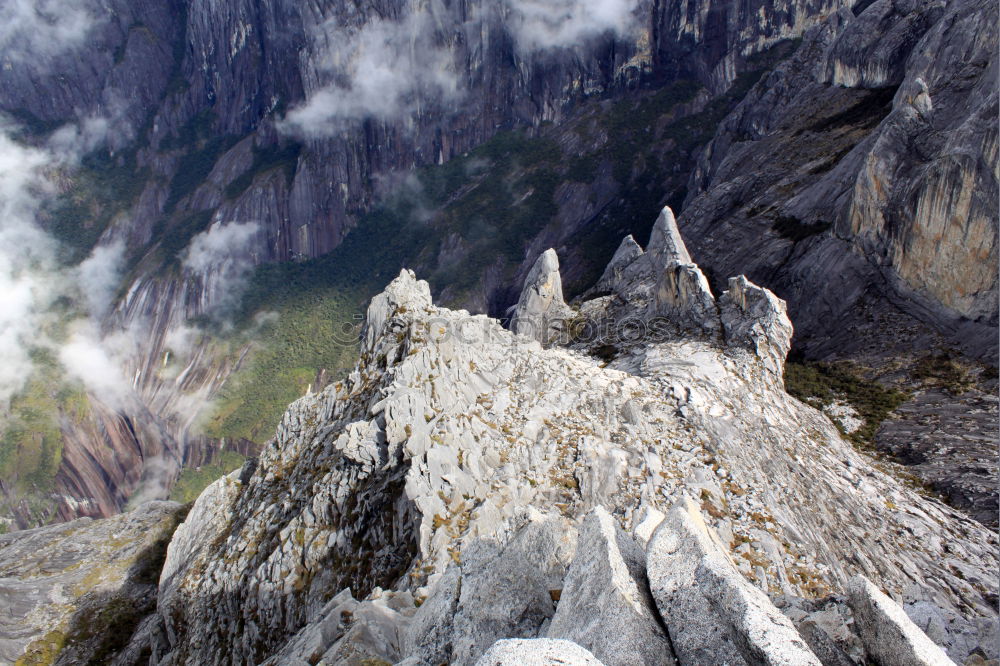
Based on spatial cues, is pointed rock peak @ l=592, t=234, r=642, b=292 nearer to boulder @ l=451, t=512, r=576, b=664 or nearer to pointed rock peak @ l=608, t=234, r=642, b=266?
pointed rock peak @ l=608, t=234, r=642, b=266

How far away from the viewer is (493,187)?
140 m

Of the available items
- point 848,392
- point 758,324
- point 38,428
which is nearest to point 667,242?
point 848,392

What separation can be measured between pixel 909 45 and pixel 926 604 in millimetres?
76168

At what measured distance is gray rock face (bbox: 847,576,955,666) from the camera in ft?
19.5

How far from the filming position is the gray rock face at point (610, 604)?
634 centimetres

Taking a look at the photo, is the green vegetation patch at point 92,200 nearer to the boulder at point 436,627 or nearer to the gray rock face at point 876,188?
the gray rock face at point 876,188

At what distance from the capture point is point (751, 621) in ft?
19.2

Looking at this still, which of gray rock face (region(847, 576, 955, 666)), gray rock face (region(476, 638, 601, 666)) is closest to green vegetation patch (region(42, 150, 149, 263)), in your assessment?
gray rock face (region(476, 638, 601, 666))

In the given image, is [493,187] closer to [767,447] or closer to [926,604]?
[767,447]

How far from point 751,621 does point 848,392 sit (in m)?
40.7

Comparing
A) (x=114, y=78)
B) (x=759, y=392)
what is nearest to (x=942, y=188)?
(x=759, y=392)

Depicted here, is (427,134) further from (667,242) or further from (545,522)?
(545,522)

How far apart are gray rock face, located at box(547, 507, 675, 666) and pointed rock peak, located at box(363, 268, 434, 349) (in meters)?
17.2

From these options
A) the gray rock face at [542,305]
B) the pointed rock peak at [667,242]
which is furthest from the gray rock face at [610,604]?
the pointed rock peak at [667,242]
